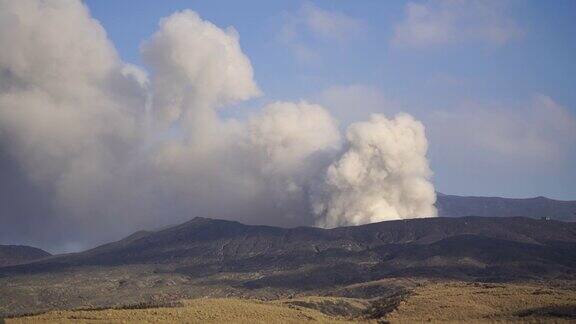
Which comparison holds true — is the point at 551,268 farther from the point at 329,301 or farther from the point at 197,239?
the point at 197,239

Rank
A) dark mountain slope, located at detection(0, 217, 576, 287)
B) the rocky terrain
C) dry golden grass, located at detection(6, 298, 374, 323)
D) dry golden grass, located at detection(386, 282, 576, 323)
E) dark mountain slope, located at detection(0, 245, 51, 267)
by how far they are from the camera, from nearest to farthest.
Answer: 1. dry golden grass, located at detection(6, 298, 374, 323)
2. dry golden grass, located at detection(386, 282, 576, 323)
3. the rocky terrain
4. dark mountain slope, located at detection(0, 217, 576, 287)
5. dark mountain slope, located at detection(0, 245, 51, 267)

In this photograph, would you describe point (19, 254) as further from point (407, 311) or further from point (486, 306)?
point (486, 306)

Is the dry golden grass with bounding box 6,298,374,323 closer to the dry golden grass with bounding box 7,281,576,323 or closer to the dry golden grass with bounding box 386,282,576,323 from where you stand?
the dry golden grass with bounding box 7,281,576,323

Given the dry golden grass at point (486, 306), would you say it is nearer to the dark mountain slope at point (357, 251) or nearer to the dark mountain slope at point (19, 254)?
the dark mountain slope at point (357, 251)

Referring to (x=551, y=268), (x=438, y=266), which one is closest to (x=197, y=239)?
(x=438, y=266)

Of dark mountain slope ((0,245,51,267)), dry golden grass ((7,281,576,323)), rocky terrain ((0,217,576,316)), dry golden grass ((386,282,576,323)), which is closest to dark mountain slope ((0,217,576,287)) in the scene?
rocky terrain ((0,217,576,316))

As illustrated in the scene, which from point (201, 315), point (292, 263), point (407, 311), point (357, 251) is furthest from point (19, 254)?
point (407, 311)

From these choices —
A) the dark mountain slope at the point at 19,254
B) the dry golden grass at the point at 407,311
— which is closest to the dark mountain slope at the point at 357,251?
the dark mountain slope at the point at 19,254
